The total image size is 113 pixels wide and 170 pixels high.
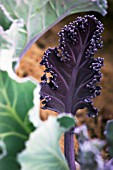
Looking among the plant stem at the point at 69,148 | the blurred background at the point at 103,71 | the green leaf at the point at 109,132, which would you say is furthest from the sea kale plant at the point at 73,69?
the blurred background at the point at 103,71

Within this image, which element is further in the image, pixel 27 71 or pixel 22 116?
pixel 27 71

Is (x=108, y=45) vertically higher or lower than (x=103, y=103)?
higher

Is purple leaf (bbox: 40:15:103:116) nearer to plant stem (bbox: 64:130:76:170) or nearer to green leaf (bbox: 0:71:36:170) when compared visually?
plant stem (bbox: 64:130:76:170)

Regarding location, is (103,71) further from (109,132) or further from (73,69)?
(109,132)

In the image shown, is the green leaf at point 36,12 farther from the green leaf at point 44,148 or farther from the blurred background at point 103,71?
the blurred background at point 103,71

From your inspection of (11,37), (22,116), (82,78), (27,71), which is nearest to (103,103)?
(27,71)

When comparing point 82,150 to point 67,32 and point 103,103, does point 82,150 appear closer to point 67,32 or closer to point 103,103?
point 67,32
